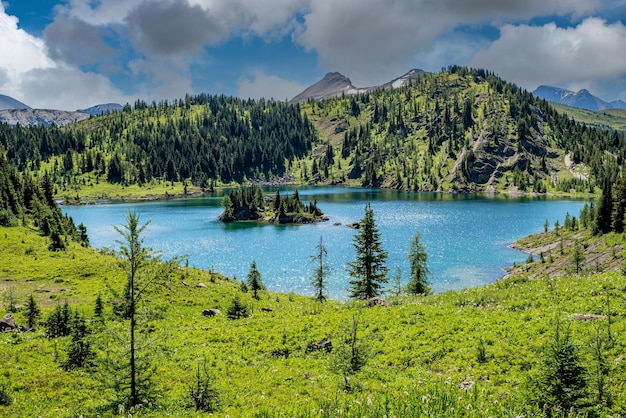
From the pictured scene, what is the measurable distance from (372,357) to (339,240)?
337ft

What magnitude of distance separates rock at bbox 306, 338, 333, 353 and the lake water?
1706 inches

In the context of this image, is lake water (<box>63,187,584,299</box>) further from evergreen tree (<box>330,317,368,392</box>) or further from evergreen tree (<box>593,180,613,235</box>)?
evergreen tree (<box>330,317,368,392</box>)

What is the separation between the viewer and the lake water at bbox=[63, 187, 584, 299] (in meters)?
84.2

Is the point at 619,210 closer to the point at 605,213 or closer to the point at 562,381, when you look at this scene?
the point at 605,213

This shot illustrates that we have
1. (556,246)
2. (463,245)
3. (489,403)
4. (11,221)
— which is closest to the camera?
(489,403)

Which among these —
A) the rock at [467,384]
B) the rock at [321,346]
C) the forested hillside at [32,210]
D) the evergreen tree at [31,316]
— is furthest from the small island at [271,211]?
the rock at [467,384]

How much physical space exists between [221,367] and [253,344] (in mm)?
4319

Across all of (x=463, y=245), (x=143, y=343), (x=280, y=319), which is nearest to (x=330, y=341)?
(x=280, y=319)

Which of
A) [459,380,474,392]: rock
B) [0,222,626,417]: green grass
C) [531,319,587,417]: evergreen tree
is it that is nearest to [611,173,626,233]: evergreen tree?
[0,222,626,417]: green grass

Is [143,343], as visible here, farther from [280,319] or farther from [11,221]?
[11,221]

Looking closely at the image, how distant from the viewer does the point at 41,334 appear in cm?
2673

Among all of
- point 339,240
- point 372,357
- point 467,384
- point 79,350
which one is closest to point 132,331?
point 79,350

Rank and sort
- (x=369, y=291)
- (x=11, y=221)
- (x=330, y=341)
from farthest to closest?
(x=11, y=221) < (x=369, y=291) < (x=330, y=341)

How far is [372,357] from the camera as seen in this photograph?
1917 cm
